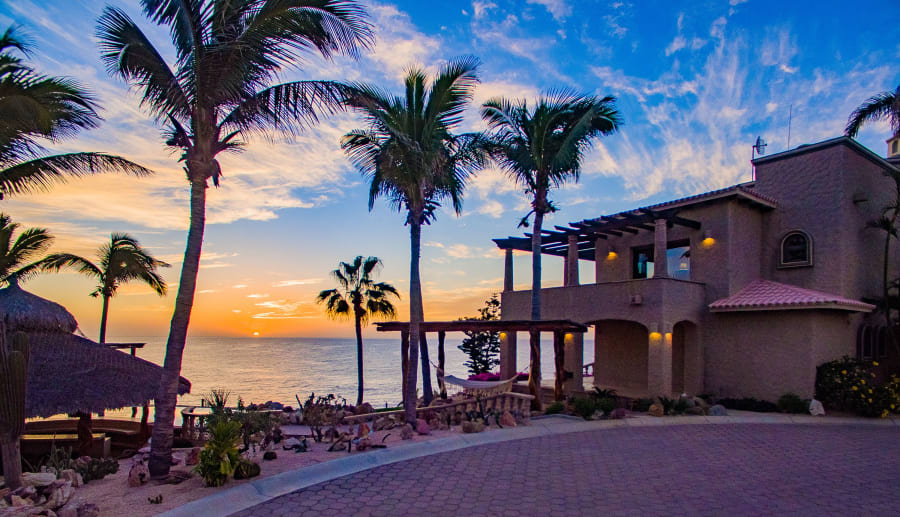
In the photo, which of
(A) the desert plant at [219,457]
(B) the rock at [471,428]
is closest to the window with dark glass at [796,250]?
(B) the rock at [471,428]

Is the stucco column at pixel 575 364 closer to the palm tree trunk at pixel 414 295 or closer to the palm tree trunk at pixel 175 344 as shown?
the palm tree trunk at pixel 414 295

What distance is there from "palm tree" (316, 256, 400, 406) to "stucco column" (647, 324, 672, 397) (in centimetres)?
1280

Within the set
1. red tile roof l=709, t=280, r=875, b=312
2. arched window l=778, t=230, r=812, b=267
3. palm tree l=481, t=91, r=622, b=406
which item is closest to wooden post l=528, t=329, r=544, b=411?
palm tree l=481, t=91, r=622, b=406

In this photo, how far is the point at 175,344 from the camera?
23.4ft

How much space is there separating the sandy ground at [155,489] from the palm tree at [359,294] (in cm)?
1562

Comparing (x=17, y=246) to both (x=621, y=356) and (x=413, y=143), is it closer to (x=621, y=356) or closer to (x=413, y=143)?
(x=413, y=143)

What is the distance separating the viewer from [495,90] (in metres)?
15.7

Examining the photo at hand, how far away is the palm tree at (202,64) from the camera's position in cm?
723

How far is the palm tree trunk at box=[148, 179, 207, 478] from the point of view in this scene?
693 centimetres

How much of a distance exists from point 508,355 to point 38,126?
14652mm

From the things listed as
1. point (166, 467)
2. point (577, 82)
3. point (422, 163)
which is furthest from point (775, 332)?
point (166, 467)

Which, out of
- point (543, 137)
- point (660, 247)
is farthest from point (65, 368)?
point (660, 247)

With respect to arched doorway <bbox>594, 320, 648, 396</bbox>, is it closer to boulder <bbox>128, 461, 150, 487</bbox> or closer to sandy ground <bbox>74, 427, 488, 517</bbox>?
sandy ground <bbox>74, 427, 488, 517</bbox>

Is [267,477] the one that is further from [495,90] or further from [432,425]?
[495,90]
